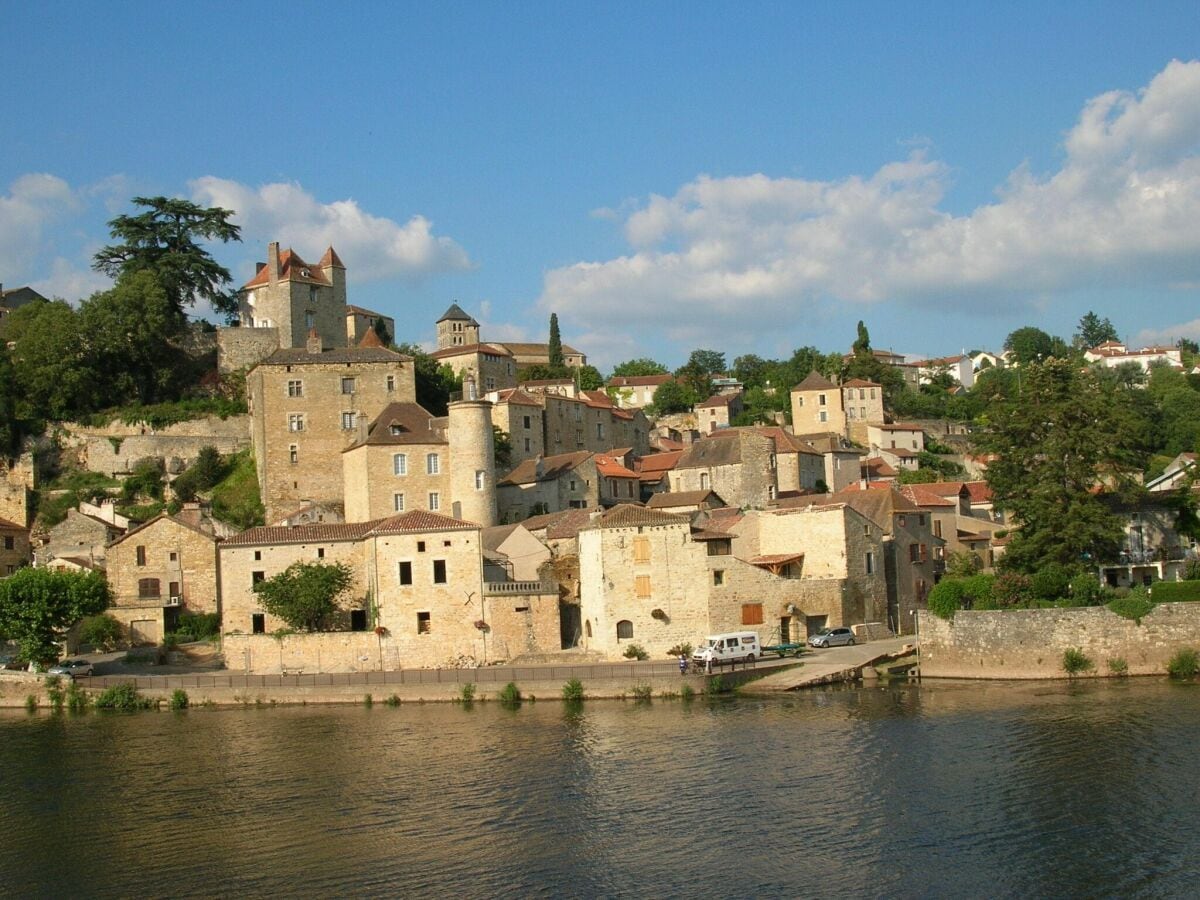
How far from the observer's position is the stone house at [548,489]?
208 feet

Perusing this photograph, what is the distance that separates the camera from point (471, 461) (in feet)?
193

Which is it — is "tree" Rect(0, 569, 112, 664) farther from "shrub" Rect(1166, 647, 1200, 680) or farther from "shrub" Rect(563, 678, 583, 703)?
"shrub" Rect(1166, 647, 1200, 680)

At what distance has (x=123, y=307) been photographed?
228 feet

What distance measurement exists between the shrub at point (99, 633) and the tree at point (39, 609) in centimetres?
214

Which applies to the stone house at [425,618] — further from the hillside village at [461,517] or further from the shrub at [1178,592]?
the shrub at [1178,592]

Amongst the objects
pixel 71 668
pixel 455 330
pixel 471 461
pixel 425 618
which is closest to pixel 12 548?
pixel 71 668

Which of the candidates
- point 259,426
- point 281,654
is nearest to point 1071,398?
point 281,654

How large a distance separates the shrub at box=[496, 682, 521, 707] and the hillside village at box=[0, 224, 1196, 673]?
4587 mm

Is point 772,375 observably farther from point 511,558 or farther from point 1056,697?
point 1056,697

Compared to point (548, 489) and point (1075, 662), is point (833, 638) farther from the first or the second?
point (548, 489)

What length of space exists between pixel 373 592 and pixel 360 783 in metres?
16.0

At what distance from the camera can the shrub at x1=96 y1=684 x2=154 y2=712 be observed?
43656 mm

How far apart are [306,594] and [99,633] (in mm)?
9817

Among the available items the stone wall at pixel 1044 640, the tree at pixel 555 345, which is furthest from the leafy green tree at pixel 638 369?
the stone wall at pixel 1044 640
